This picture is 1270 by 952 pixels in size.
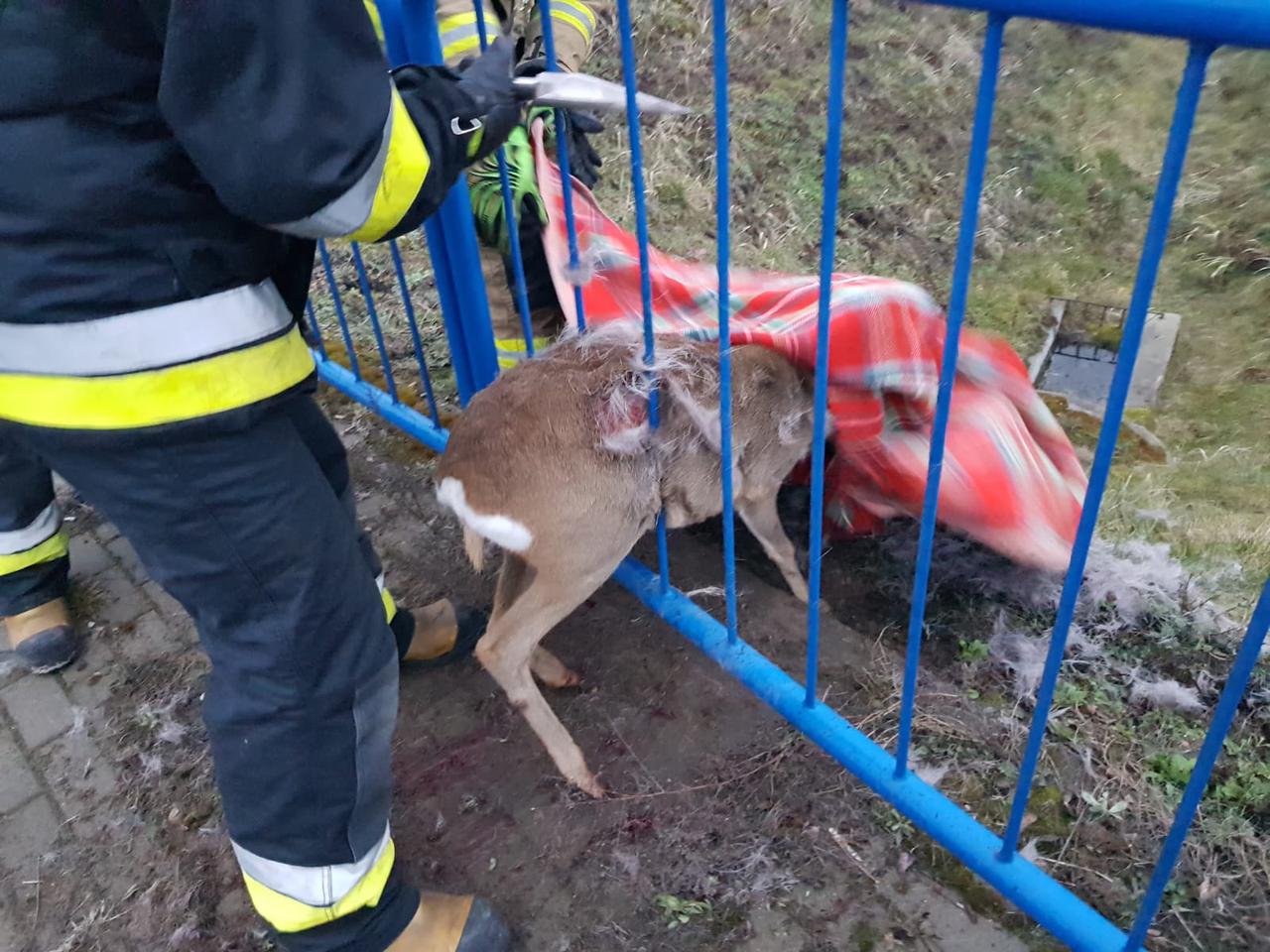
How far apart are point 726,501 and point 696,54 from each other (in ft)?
21.0

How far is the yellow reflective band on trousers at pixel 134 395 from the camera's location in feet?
5.08

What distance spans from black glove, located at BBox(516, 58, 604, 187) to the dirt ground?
4.94ft

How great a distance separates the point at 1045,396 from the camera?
5.20m

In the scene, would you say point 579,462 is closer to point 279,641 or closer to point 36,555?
point 279,641

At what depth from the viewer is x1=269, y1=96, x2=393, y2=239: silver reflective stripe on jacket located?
146cm

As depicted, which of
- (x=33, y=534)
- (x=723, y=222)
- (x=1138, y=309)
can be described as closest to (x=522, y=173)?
(x=723, y=222)

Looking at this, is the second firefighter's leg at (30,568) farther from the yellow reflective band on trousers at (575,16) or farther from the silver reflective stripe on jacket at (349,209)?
the yellow reflective band on trousers at (575,16)

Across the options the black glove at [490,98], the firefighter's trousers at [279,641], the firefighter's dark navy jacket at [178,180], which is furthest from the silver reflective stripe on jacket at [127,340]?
the black glove at [490,98]

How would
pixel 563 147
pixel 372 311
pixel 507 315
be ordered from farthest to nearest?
pixel 507 315 → pixel 372 311 → pixel 563 147

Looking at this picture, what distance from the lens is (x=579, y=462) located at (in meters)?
2.23

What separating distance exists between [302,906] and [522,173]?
6.47ft

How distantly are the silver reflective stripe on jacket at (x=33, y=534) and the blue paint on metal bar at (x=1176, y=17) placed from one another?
3.11m

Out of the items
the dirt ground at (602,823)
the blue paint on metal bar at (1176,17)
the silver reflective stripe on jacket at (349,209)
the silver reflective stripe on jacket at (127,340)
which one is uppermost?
the blue paint on metal bar at (1176,17)

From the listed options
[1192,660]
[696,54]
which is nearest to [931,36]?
[696,54]
